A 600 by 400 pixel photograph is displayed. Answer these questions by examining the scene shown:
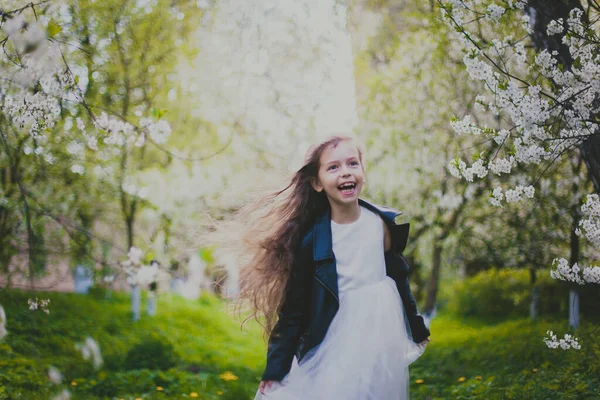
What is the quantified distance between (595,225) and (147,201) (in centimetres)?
719

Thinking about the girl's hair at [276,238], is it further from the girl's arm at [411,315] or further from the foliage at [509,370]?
the foliage at [509,370]

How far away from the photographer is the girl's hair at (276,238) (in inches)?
113

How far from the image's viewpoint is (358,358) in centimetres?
243

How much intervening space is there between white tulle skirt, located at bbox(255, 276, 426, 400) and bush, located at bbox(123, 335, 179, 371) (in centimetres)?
370

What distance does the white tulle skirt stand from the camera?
241cm

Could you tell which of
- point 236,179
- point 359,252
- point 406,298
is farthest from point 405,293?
point 236,179

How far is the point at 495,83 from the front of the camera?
2.72 metres

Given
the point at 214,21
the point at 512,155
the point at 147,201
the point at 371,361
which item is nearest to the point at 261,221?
the point at 371,361

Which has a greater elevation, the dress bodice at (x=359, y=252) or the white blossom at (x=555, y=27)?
the white blossom at (x=555, y=27)

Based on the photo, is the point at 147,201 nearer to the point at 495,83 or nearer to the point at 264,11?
the point at 264,11

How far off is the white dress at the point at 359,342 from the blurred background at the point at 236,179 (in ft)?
6.53

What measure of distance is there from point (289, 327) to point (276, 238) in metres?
0.51

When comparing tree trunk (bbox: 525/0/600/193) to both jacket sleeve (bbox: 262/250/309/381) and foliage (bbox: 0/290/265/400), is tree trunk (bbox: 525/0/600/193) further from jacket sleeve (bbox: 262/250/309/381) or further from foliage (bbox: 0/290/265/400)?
foliage (bbox: 0/290/265/400)

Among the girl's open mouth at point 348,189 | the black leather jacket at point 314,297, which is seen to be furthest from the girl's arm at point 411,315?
the girl's open mouth at point 348,189
